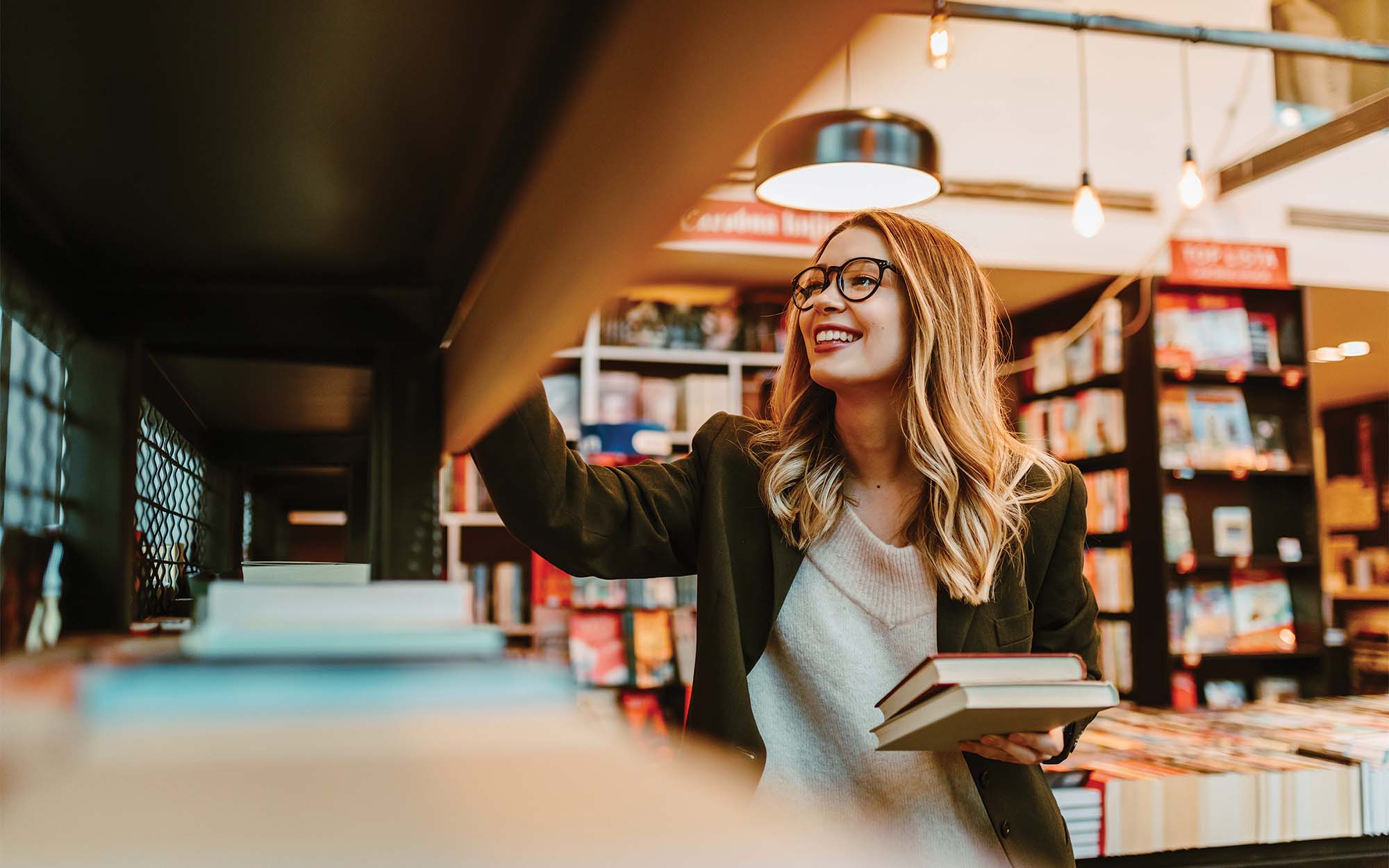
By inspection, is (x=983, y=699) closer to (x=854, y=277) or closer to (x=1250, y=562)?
(x=854, y=277)

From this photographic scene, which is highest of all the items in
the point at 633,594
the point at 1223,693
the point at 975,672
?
the point at 975,672

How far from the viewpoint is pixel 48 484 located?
1.70 ft

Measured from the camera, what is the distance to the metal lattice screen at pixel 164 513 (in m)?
0.57

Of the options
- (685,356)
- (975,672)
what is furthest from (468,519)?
(975,672)

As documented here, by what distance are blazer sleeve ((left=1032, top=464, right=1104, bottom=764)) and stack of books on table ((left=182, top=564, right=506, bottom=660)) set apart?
1.02 metres

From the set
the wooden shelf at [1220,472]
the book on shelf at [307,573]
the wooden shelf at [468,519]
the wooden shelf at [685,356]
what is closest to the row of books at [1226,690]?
the wooden shelf at [1220,472]

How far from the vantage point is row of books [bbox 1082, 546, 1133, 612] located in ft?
16.1

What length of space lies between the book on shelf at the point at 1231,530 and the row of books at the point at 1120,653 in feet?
1.90

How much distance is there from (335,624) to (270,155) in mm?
231

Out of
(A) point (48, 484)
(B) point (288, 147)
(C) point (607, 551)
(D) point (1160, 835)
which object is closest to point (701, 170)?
(B) point (288, 147)

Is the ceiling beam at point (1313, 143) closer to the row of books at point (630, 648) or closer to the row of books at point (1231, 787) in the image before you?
the row of books at point (1231, 787)

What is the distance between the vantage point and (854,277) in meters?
1.41

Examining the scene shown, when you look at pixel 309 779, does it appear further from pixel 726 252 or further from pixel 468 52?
pixel 726 252

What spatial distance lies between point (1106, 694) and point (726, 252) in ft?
11.7
